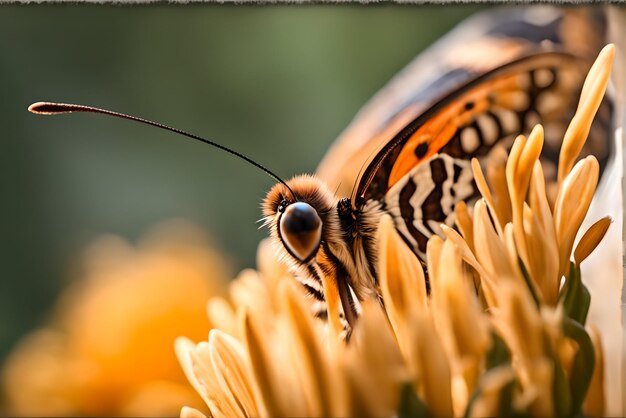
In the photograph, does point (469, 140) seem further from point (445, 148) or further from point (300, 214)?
point (300, 214)

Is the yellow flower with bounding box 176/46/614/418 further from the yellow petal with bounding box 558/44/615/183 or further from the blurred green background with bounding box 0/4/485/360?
the blurred green background with bounding box 0/4/485/360

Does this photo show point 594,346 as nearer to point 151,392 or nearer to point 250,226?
point 151,392

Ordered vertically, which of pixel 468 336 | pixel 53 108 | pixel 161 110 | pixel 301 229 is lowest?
pixel 468 336

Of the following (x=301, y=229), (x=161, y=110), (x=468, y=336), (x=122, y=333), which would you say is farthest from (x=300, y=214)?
(x=161, y=110)

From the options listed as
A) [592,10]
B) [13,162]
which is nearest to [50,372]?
[13,162]

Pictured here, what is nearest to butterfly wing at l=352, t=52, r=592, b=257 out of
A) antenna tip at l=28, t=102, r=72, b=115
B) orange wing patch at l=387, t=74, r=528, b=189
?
orange wing patch at l=387, t=74, r=528, b=189

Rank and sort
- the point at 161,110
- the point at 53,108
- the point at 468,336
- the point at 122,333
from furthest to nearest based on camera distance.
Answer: the point at 161,110 → the point at 122,333 → the point at 53,108 → the point at 468,336
